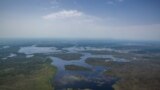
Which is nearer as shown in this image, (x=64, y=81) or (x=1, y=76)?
(x=64, y=81)

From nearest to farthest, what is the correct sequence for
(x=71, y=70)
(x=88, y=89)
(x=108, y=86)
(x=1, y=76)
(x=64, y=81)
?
(x=88, y=89)
(x=108, y=86)
(x=64, y=81)
(x=1, y=76)
(x=71, y=70)

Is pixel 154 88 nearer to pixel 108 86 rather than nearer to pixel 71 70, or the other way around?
pixel 108 86

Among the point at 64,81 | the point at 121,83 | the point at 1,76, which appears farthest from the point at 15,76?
the point at 121,83

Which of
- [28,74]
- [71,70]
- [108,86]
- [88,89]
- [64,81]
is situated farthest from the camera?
[71,70]

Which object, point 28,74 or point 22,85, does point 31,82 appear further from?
point 28,74

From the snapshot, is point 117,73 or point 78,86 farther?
point 117,73

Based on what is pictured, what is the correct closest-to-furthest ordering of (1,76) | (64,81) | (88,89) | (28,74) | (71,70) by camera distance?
(88,89) < (64,81) < (1,76) < (28,74) < (71,70)

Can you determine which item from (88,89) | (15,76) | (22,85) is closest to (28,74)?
(15,76)

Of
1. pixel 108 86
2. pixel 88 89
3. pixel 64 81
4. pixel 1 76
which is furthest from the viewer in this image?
pixel 1 76
